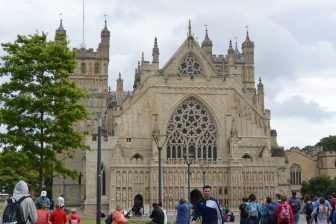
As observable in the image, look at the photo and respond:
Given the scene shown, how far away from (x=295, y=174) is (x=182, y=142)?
27588 millimetres

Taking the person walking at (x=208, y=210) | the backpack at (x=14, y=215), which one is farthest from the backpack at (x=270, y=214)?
the backpack at (x=14, y=215)

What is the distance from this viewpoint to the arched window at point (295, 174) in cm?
8425

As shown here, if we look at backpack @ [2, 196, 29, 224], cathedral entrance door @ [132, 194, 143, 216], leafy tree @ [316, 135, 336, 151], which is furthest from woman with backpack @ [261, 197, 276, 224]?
leafy tree @ [316, 135, 336, 151]

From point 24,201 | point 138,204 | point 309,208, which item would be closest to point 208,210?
point 24,201

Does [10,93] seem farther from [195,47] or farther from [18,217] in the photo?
[195,47]

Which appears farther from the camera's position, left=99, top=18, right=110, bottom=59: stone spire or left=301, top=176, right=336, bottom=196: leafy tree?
left=99, top=18, right=110, bottom=59: stone spire

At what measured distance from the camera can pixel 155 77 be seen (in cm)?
6400

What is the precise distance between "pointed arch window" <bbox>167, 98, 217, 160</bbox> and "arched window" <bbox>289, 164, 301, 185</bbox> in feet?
78.2

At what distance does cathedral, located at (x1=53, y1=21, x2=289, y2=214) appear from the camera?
6094 centimetres

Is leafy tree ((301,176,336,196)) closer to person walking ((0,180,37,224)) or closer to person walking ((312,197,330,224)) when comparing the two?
person walking ((312,197,330,224))

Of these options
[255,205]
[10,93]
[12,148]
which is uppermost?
[10,93]

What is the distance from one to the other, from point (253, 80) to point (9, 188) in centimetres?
3569

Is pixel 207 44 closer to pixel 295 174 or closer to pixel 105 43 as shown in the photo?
pixel 105 43

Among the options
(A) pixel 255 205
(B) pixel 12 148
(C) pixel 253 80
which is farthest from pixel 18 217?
(C) pixel 253 80
